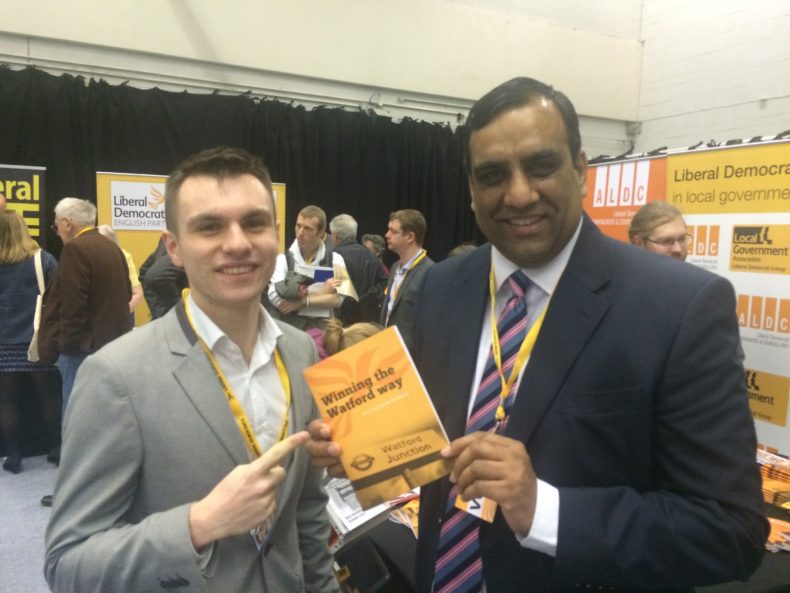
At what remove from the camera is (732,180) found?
3734 mm

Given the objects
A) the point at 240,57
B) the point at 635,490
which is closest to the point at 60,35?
the point at 240,57

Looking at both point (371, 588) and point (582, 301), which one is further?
point (371, 588)

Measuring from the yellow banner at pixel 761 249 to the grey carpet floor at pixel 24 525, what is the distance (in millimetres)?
→ 4388

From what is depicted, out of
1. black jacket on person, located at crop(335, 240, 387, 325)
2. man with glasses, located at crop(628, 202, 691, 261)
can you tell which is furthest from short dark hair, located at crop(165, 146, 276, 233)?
black jacket on person, located at crop(335, 240, 387, 325)

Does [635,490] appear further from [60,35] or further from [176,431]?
[60,35]

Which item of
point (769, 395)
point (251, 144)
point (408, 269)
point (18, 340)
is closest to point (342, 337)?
point (408, 269)

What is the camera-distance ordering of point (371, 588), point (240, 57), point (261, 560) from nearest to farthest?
point (261, 560)
point (371, 588)
point (240, 57)

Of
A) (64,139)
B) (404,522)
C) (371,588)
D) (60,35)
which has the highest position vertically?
(60,35)

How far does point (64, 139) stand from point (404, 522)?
498 cm

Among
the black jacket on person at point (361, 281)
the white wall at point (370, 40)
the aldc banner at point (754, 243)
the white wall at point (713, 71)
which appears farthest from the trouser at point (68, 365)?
the white wall at point (713, 71)

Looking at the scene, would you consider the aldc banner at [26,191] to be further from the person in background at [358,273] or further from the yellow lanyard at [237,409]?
the yellow lanyard at [237,409]

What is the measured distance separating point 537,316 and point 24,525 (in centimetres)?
372

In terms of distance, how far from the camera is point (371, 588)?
1.96 metres

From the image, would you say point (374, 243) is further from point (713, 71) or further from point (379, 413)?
point (379, 413)
